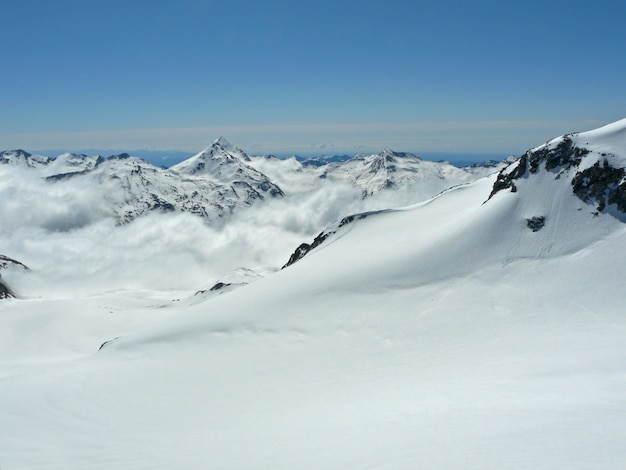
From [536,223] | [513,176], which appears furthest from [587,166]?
[536,223]

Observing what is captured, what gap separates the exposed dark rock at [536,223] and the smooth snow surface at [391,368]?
0.53 metres

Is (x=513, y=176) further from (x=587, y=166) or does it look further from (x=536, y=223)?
(x=536, y=223)

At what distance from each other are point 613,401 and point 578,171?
3878 centimetres

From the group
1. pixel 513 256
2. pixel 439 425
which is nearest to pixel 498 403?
pixel 439 425

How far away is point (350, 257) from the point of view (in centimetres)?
5691

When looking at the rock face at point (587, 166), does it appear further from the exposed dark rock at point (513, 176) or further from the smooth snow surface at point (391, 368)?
the smooth snow surface at point (391, 368)

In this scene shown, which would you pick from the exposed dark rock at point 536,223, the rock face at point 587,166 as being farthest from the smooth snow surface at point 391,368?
the rock face at point 587,166

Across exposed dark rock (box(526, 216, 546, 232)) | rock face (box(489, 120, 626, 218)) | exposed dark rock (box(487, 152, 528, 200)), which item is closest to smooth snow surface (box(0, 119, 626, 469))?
exposed dark rock (box(526, 216, 546, 232))

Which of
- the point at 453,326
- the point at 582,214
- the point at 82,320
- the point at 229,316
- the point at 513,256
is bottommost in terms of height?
the point at 82,320

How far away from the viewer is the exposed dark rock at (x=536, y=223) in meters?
46.1

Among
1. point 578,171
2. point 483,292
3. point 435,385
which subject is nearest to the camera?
point 435,385

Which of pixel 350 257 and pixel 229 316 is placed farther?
pixel 350 257

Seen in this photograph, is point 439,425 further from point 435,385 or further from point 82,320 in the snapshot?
point 82,320

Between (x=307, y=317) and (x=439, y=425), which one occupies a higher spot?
(x=439, y=425)
